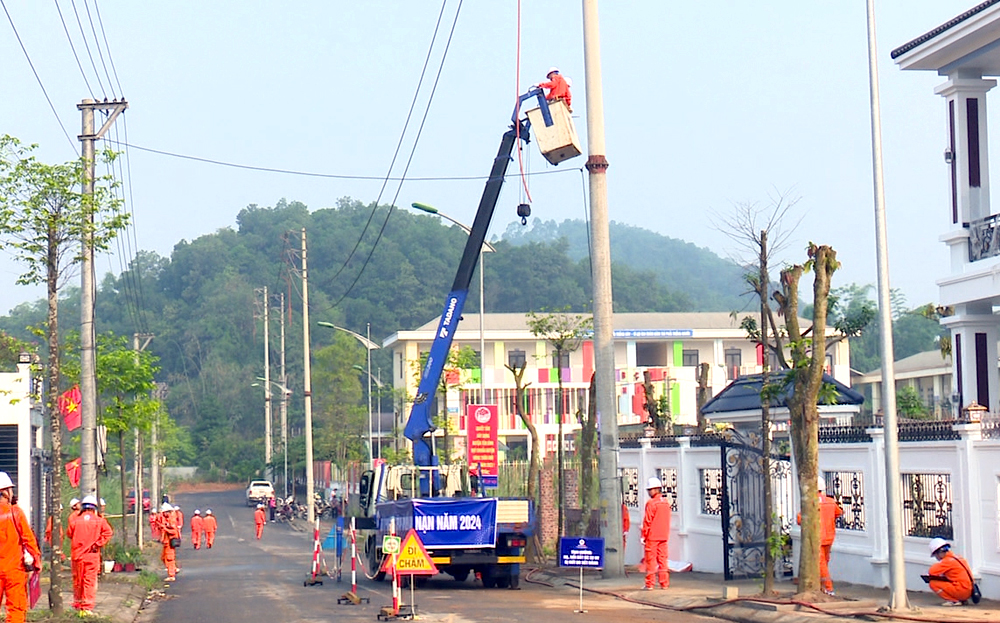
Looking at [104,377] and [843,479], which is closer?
[843,479]

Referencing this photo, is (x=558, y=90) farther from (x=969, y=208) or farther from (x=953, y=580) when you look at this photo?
(x=953, y=580)

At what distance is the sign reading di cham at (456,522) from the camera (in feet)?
74.6

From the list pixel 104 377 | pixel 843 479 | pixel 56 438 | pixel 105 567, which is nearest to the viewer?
pixel 56 438

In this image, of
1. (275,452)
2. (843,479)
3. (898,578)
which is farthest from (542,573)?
(275,452)

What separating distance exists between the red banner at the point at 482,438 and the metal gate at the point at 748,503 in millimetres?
7577

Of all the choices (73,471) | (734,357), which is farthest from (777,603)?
(734,357)

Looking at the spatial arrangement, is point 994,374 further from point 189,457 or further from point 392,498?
point 189,457

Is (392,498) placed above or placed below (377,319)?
below

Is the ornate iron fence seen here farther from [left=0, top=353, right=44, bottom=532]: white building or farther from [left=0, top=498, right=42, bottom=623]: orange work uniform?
[left=0, top=353, right=44, bottom=532]: white building

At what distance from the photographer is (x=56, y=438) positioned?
17.8 metres

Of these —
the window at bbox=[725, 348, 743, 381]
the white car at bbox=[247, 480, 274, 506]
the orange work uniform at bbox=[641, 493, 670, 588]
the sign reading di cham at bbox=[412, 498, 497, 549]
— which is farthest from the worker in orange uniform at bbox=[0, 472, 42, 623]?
the white car at bbox=[247, 480, 274, 506]

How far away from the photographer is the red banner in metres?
29.4

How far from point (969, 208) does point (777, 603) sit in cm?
993

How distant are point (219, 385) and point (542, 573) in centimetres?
9150
